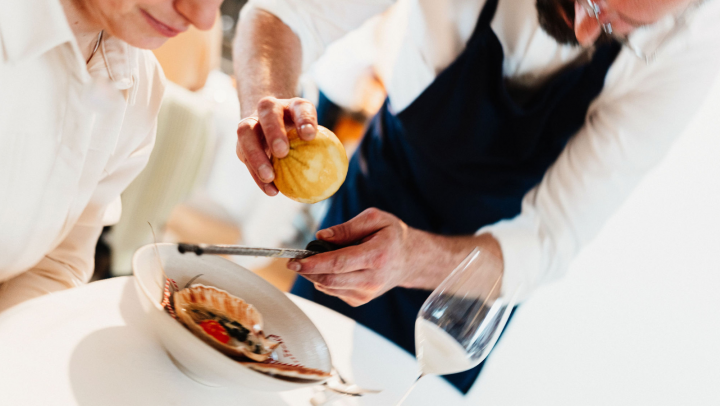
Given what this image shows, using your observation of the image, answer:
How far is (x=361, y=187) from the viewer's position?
106 centimetres

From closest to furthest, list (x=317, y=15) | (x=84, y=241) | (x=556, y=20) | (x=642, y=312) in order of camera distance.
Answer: (x=84, y=241) < (x=556, y=20) < (x=317, y=15) < (x=642, y=312)

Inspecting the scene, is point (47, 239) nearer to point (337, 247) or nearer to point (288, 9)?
point (337, 247)

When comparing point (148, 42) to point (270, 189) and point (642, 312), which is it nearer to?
point (270, 189)

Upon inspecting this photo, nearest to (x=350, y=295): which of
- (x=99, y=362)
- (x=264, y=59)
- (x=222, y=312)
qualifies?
(x=222, y=312)

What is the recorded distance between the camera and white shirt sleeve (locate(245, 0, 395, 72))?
88 centimetres

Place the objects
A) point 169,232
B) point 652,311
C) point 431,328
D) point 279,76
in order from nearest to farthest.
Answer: point 431,328, point 279,76, point 169,232, point 652,311

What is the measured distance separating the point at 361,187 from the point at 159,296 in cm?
64

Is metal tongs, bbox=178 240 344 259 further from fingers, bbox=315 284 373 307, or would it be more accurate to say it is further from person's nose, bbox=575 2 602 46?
person's nose, bbox=575 2 602 46

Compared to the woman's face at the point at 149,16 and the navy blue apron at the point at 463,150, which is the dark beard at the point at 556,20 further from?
the woman's face at the point at 149,16

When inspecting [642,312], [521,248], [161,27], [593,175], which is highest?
[161,27]

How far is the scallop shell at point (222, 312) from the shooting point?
442mm

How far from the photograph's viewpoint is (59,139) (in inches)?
21.0

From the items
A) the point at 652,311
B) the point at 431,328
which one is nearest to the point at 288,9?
the point at 431,328

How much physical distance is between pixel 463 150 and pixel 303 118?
0.52 metres
